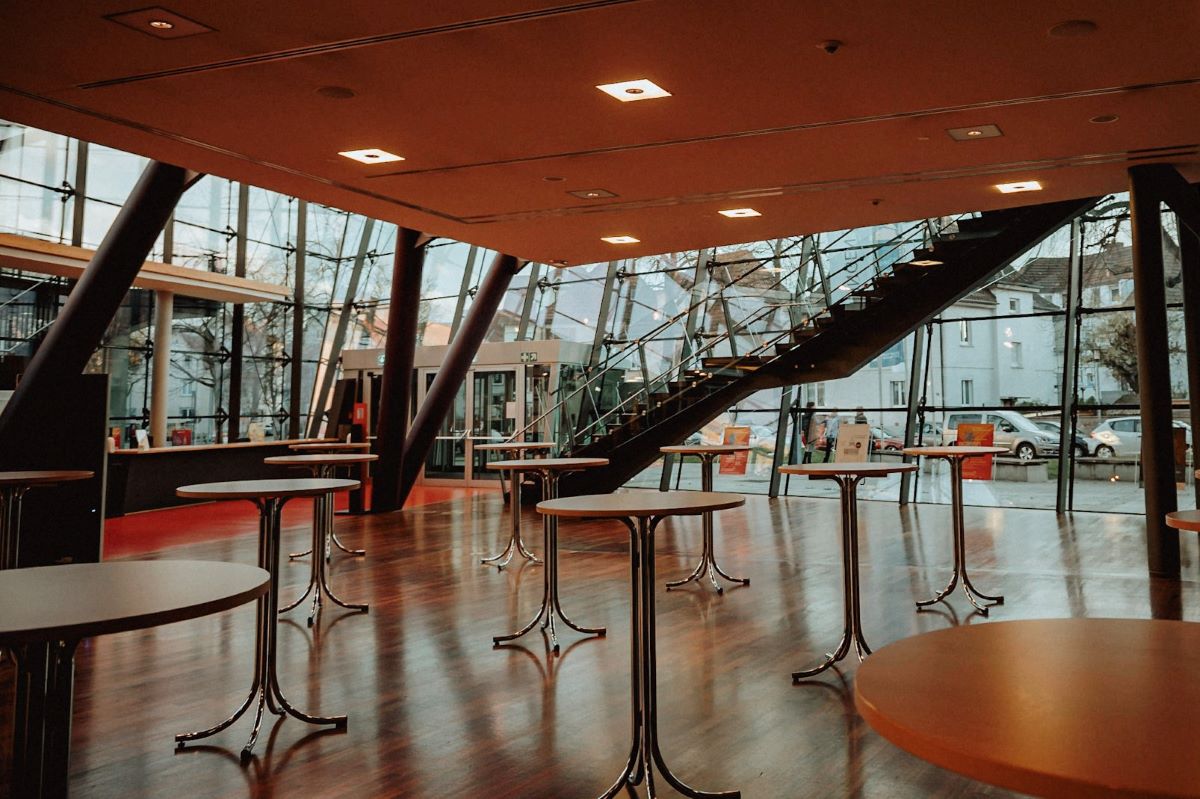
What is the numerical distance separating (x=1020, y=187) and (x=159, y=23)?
6432 millimetres

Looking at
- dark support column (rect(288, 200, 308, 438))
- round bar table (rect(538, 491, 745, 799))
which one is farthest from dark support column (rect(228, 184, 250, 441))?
round bar table (rect(538, 491, 745, 799))

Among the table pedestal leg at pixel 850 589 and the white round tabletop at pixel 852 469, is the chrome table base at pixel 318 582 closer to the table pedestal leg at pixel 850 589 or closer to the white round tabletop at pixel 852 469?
the white round tabletop at pixel 852 469

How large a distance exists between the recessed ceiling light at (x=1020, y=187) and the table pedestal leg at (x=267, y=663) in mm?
6188

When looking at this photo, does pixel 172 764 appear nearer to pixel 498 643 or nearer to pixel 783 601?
pixel 498 643

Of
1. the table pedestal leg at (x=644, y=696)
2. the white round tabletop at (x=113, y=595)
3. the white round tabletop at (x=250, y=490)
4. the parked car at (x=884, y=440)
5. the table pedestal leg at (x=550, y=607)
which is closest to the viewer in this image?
the white round tabletop at (x=113, y=595)

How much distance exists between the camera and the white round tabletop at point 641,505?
3.01 metres

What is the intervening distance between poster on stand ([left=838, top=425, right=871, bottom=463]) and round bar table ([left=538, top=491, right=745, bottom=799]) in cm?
955

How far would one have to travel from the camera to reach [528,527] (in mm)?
9914

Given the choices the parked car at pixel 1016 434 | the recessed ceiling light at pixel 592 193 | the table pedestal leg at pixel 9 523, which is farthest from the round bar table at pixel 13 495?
the parked car at pixel 1016 434

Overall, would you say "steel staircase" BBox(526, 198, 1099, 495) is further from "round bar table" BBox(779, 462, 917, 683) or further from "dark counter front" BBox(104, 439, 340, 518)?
"round bar table" BBox(779, 462, 917, 683)

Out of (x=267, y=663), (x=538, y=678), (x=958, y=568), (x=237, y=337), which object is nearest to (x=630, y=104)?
(x=538, y=678)

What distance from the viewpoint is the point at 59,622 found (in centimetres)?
151

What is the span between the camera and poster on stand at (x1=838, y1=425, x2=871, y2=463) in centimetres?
1221

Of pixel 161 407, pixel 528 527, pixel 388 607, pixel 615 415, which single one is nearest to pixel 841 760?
pixel 388 607
